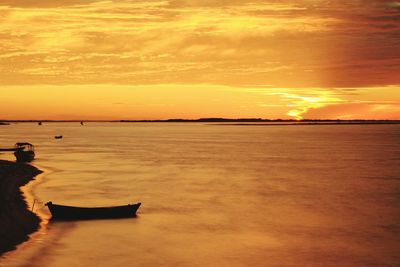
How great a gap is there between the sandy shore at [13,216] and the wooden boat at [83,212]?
1430mm

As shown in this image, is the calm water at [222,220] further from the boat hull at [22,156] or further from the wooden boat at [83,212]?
the boat hull at [22,156]

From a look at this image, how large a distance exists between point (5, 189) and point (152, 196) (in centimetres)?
1434

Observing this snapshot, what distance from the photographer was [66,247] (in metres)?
34.1

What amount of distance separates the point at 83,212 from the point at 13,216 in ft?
15.9

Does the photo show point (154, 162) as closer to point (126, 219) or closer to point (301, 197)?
point (301, 197)

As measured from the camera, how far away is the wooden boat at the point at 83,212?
40.2 m

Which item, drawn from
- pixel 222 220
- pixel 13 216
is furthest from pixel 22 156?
pixel 222 220

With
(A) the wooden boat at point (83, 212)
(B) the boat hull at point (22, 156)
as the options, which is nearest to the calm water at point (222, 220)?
(A) the wooden boat at point (83, 212)

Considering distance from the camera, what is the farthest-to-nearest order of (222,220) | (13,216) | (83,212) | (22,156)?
(22,156) < (222,220) < (83,212) < (13,216)

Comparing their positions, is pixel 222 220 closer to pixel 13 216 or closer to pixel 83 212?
pixel 83 212

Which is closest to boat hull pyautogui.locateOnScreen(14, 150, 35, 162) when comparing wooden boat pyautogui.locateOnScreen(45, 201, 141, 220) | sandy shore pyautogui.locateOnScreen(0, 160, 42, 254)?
sandy shore pyautogui.locateOnScreen(0, 160, 42, 254)

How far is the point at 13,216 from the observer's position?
129ft

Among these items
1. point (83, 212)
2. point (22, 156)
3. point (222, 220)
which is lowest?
point (222, 220)

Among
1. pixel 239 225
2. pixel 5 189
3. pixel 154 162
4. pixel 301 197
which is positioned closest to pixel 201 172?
pixel 154 162
